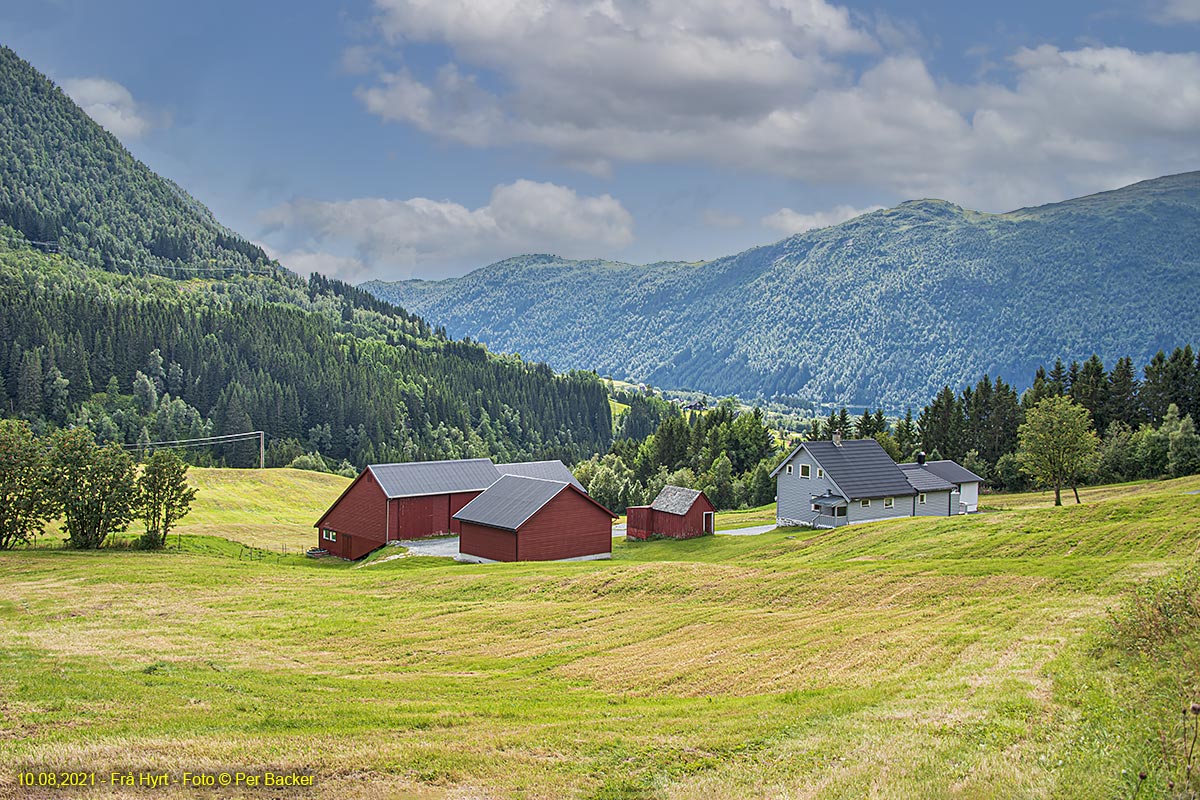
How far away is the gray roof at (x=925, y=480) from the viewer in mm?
70750

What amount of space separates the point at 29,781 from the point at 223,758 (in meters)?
2.31

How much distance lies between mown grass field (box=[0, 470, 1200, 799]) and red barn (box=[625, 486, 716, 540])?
30980mm

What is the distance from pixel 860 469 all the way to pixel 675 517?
1503 centimetres

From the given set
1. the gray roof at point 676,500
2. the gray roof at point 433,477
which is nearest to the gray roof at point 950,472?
the gray roof at point 676,500

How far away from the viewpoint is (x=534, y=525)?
56.5 m

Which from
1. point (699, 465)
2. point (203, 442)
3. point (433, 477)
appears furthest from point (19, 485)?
point (203, 442)

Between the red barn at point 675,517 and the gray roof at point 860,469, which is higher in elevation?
the gray roof at point 860,469

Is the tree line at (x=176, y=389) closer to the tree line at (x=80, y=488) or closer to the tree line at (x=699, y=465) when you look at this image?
the tree line at (x=699, y=465)

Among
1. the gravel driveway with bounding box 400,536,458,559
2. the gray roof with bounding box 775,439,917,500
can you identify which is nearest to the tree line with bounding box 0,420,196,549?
the gravel driveway with bounding box 400,536,458,559

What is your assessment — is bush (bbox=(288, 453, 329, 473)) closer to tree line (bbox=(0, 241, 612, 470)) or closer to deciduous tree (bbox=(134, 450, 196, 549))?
tree line (bbox=(0, 241, 612, 470))

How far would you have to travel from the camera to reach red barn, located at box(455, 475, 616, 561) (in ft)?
184

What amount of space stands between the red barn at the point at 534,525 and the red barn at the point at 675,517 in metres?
9.32

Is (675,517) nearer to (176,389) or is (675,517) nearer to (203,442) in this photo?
(203,442)

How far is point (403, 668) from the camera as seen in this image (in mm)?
21375
